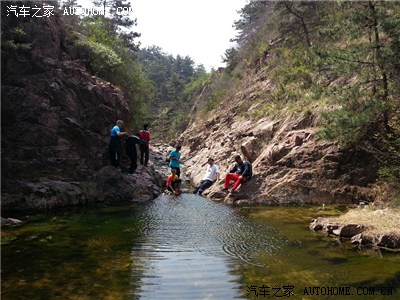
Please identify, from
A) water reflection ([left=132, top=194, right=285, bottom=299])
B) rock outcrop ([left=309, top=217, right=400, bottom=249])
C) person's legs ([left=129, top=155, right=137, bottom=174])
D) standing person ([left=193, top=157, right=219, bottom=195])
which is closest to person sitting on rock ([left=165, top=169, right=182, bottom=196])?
standing person ([left=193, top=157, right=219, bottom=195])

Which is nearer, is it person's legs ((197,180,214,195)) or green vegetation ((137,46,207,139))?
person's legs ((197,180,214,195))

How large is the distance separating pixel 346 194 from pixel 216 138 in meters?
14.7

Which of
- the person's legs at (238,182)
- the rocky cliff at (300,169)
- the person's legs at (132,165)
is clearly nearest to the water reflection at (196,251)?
the person's legs at (238,182)

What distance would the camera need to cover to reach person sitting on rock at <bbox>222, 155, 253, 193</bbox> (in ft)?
52.3

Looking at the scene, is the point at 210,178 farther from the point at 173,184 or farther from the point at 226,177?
the point at 173,184

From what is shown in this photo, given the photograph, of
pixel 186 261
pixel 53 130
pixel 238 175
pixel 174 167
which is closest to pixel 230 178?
pixel 238 175

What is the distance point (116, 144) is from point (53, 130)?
262 cm

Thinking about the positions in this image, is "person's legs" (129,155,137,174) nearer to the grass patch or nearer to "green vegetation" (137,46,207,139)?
the grass patch

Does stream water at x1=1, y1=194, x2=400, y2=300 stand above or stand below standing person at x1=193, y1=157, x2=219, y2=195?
below

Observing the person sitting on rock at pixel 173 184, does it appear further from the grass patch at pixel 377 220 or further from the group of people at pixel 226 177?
the grass patch at pixel 377 220

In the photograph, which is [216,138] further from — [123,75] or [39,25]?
[39,25]

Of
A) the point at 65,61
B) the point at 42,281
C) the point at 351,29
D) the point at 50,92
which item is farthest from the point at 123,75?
the point at 42,281

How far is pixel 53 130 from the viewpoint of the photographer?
1580cm

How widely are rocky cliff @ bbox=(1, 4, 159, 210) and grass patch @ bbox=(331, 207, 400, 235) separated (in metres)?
8.49
